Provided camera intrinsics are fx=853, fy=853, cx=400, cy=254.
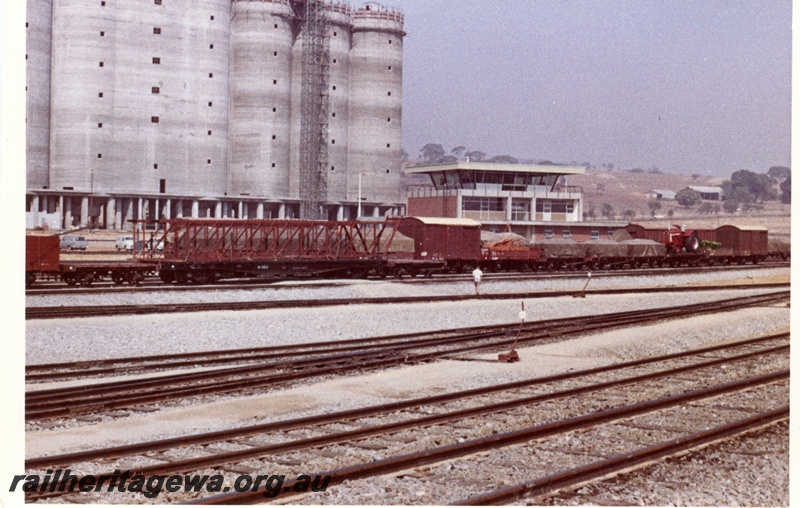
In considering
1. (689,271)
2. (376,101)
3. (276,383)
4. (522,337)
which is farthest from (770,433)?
(376,101)

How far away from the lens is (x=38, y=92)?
91375mm

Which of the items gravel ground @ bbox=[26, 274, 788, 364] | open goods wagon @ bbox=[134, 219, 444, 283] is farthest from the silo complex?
gravel ground @ bbox=[26, 274, 788, 364]

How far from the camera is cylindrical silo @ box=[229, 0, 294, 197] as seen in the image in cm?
10425

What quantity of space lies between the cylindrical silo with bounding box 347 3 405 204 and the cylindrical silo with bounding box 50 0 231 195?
19.1 m

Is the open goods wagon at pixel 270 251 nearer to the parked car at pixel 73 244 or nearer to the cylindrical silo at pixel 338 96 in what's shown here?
the parked car at pixel 73 244

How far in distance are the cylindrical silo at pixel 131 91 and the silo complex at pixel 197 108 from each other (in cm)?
12

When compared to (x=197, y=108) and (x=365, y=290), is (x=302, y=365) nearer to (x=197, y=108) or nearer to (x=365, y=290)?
(x=365, y=290)

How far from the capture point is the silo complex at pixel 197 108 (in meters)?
91.1

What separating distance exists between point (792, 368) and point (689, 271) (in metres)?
42.5

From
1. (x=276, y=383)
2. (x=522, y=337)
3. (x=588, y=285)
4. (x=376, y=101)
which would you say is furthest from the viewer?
(x=376, y=101)

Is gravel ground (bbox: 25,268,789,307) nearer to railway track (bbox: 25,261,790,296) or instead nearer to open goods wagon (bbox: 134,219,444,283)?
railway track (bbox: 25,261,790,296)

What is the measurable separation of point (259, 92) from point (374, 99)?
595 inches

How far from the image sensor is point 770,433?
1297 centimetres
